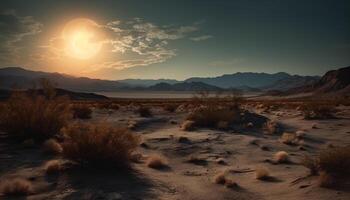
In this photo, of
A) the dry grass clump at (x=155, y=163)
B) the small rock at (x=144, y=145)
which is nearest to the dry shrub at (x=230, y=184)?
the dry grass clump at (x=155, y=163)

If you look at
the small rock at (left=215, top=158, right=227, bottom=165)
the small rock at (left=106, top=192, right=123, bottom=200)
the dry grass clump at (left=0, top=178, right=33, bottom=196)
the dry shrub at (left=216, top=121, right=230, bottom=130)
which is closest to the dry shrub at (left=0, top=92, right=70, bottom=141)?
the dry grass clump at (left=0, top=178, right=33, bottom=196)

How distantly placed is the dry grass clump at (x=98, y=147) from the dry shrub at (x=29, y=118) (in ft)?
13.0

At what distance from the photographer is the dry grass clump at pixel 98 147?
1082cm

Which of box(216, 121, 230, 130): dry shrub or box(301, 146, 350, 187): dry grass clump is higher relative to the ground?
box(301, 146, 350, 187): dry grass clump

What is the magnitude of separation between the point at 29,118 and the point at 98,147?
5526mm

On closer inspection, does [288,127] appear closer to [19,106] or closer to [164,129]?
[164,129]

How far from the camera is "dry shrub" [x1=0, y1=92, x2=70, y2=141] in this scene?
48.9 ft

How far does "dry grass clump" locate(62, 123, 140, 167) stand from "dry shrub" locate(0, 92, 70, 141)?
13.0 feet

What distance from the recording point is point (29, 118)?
589 inches

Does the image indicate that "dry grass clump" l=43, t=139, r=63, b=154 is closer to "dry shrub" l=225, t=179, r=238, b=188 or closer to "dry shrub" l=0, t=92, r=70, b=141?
"dry shrub" l=0, t=92, r=70, b=141

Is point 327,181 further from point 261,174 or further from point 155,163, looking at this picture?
point 155,163

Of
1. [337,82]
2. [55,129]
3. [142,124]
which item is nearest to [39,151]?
[55,129]

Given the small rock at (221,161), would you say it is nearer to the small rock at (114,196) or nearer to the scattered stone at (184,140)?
the scattered stone at (184,140)

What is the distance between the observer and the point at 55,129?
15.6 meters
